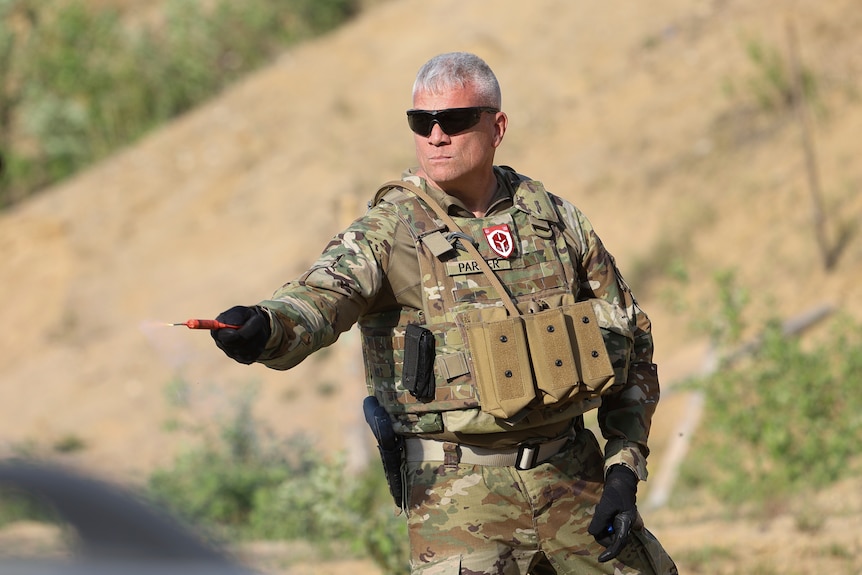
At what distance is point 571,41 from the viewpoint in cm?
1853

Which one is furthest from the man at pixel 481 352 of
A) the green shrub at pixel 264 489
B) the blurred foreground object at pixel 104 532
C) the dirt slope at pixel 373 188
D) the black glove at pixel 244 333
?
the dirt slope at pixel 373 188

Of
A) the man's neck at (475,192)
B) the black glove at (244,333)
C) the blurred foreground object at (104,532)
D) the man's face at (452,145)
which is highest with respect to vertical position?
the man's face at (452,145)

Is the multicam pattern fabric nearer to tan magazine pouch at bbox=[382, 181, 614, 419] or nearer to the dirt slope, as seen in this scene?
tan magazine pouch at bbox=[382, 181, 614, 419]

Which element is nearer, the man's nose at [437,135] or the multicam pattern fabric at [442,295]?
the multicam pattern fabric at [442,295]

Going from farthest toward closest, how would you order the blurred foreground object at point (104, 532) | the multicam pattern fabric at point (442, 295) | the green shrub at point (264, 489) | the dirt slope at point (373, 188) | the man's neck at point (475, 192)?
the dirt slope at point (373, 188) → the green shrub at point (264, 489) → the man's neck at point (475, 192) → the multicam pattern fabric at point (442, 295) → the blurred foreground object at point (104, 532)

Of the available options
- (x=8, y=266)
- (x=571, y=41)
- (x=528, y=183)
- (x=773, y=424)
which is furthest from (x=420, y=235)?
(x=8, y=266)

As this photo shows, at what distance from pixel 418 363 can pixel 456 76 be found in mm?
751

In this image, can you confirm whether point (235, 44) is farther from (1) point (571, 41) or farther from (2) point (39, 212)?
(1) point (571, 41)

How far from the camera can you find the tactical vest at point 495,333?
8.61ft

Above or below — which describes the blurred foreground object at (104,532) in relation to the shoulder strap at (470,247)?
below

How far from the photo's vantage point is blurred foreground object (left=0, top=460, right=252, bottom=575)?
78.4 inches

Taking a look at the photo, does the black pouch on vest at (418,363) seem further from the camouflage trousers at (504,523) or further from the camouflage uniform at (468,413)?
the camouflage trousers at (504,523)

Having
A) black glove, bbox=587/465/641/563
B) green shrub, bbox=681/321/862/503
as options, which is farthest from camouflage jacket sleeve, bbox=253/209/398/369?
green shrub, bbox=681/321/862/503

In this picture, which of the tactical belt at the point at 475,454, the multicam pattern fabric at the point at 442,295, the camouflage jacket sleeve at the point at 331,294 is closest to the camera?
the camouflage jacket sleeve at the point at 331,294
